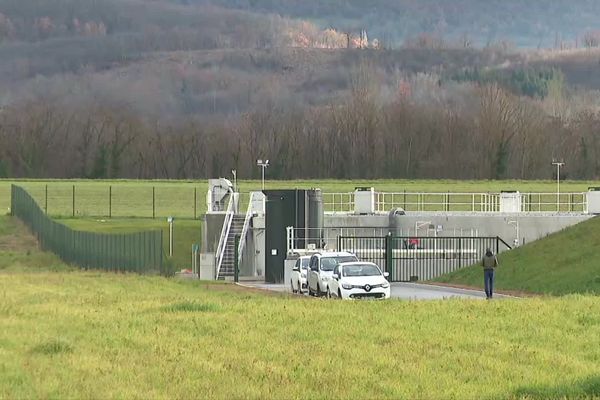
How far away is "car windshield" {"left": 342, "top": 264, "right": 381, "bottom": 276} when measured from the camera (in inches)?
1463

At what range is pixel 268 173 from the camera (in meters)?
130

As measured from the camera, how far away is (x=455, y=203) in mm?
76625

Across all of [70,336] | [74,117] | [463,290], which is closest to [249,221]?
[463,290]

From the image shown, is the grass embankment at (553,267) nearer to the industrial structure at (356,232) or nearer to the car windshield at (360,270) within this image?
the car windshield at (360,270)

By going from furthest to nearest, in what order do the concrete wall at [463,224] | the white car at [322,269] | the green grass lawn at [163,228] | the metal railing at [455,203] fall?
1. the metal railing at [455,203]
2. the green grass lawn at [163,228]
3. the concrete wall at [463,224]
4. the white car at [322,269]

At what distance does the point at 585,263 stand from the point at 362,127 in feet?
317

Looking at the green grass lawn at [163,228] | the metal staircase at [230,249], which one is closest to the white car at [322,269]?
the metal staircase at [230,249]

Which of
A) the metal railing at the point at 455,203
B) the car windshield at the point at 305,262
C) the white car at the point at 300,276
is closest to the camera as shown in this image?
the white car at the point at 300,276

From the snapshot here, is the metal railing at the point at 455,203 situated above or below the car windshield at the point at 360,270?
above

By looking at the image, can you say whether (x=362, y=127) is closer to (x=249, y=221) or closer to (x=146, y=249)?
(x=249, y=221)

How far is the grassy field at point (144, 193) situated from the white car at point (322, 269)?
38.4 meters

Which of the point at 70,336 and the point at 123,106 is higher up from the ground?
the point at 123,106

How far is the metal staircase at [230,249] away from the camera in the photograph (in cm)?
5673

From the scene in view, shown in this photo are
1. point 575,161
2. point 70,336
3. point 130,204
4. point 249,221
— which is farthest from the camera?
point 575,161
